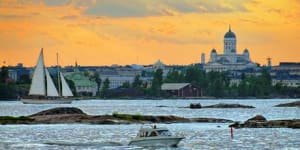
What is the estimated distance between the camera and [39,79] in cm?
19425

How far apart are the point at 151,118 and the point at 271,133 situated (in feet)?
75.9

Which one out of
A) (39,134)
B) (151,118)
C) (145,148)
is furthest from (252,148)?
(151,118)

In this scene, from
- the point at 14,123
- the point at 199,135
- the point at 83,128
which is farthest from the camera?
the point at 14,123

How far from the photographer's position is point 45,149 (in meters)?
73.4

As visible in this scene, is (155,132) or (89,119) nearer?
(155,132)

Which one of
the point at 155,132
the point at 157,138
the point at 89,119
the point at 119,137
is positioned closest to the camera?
the point at 157,138

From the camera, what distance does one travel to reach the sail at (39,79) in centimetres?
19175

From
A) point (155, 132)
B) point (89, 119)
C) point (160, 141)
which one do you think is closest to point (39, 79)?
point (89, 119)

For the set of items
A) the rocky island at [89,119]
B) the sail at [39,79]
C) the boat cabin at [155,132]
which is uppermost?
the sail at [39,79]

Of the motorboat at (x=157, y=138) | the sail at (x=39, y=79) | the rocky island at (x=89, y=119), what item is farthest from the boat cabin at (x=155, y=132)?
the sail at (x=39, y=79)

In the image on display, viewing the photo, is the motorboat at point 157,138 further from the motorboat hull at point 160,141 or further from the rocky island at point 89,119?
the rocky island at point 89,119

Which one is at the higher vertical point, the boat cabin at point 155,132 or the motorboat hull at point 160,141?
the boat cabin at point 155,132

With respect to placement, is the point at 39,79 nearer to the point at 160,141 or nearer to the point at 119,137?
the point at 119,137

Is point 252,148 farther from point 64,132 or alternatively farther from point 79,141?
point 64,132
